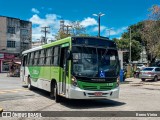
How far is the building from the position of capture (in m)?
67.6

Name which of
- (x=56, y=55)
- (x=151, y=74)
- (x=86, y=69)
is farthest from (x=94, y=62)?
(x=151, y=74)

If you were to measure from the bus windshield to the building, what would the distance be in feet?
182

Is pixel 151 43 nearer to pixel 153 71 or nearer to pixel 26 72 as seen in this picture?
pixel 153 71

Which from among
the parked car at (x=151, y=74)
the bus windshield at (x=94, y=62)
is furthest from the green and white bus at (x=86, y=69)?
the parked car at (x=151, y=74)

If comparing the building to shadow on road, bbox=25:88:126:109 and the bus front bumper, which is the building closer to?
shadow on road, bbox=25:88:126:109

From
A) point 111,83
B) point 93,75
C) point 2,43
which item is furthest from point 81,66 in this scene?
point 2,43

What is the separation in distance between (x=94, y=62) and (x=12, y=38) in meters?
59.0

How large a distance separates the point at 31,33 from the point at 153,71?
43.9 metres

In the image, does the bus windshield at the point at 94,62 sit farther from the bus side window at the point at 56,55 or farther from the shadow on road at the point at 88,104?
the bus side window at the point at 56,55

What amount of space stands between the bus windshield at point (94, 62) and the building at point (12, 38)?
55592 mm

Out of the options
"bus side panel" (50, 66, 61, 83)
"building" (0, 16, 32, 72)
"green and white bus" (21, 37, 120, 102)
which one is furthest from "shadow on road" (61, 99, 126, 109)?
"building" (0, 16, 32, 72)

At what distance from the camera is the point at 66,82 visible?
533 inches

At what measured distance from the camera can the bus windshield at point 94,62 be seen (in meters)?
13.1

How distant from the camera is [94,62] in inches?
526
